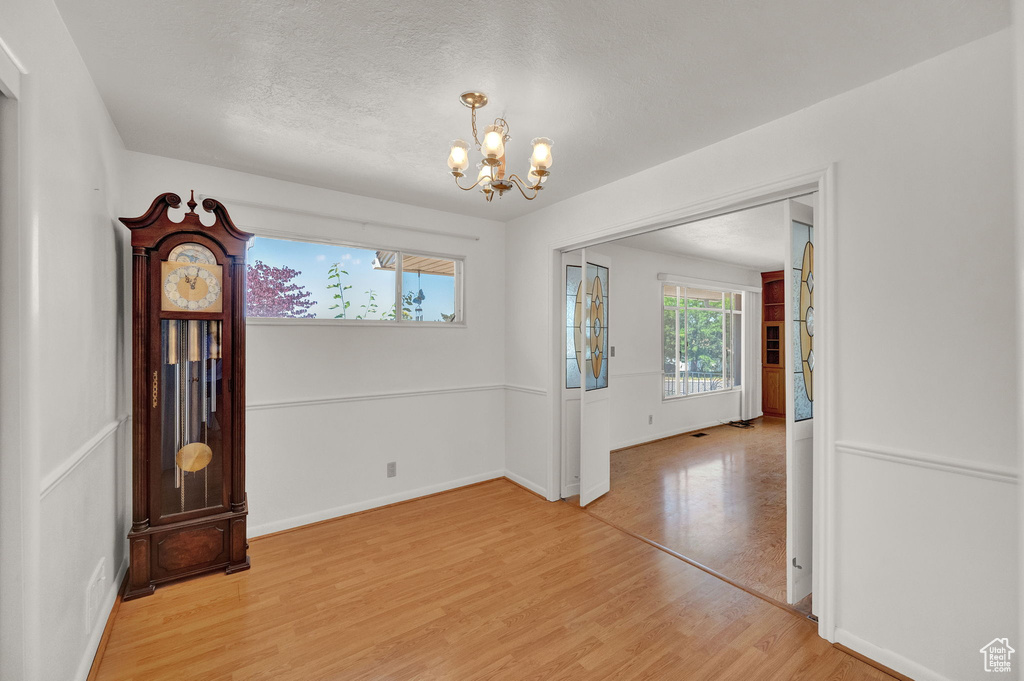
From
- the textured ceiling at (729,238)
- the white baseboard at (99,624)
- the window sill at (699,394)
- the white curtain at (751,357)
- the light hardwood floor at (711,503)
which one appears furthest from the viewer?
the white curtain at (751,357)

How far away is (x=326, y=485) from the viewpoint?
3574mm

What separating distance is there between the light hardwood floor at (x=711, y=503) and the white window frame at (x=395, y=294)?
7.21 feet

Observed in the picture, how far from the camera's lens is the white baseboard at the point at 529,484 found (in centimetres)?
408

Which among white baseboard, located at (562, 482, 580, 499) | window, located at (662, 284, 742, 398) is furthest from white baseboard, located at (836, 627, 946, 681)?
window, located at (662, 284, 742, 398)

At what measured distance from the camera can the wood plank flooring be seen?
198 cm

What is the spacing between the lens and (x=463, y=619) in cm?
233

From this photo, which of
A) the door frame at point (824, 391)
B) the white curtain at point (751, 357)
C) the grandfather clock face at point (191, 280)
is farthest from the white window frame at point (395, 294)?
the white curtain at point (751, 357)

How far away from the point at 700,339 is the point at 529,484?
4.44 meters

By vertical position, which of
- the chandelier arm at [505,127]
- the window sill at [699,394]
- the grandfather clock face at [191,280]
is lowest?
the window sill at [699,394]

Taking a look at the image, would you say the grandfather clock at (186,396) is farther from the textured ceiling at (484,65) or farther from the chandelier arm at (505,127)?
the chandelier arm at (505,127)

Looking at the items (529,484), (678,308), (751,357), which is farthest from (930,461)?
(751,357)

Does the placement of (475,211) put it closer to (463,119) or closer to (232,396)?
(463,119)

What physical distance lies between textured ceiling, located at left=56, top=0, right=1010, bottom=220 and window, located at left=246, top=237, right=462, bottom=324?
87cm

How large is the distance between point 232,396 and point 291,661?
154 centimetres
